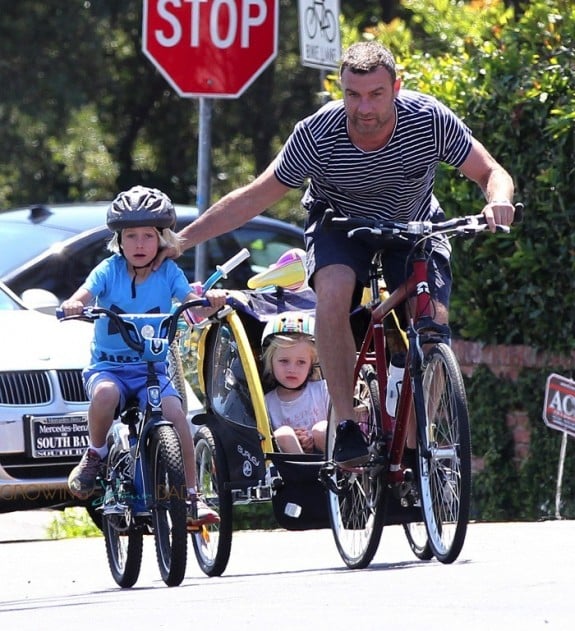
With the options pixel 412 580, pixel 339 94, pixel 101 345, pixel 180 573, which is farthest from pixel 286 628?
pixel 339 94

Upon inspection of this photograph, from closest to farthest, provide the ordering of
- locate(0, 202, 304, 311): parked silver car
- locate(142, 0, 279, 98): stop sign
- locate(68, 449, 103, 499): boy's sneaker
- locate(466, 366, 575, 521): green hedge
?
1. locate(68, 449, 103, 499): boy's sneaker
2. locate(466, 366, 575, 521): green hedge
3. locate(142, 0, 279, 98): stop sign
4. locate(0, 202, 304, 311): parked silver car

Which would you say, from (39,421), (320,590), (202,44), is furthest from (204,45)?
(320,590)

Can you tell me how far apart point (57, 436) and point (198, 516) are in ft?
6.84

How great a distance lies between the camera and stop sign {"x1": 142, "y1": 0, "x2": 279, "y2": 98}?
31.7 ft

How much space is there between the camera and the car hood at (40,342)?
8992mm

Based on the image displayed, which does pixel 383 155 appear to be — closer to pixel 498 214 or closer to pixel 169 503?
pixel 498 214

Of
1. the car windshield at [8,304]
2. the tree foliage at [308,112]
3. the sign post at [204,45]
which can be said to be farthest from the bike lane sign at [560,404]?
the car windshield at [8,304]

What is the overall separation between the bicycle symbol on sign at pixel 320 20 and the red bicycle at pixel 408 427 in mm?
3652

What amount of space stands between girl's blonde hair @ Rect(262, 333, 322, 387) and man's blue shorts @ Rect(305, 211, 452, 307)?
919mm

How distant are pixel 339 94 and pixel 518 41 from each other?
142 cm

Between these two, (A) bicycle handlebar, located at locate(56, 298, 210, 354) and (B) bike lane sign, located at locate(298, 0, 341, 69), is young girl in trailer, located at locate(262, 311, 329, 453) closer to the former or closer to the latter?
(A) bicycle handlebar, located at locate(56, 298, 210, 354)

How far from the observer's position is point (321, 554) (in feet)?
25.8

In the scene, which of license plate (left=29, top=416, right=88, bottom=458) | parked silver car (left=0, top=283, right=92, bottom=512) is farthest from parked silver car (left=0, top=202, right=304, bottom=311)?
license plate (left=29, top=416, right=88, bottom=458)

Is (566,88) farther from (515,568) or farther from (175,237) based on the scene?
(515,568)
